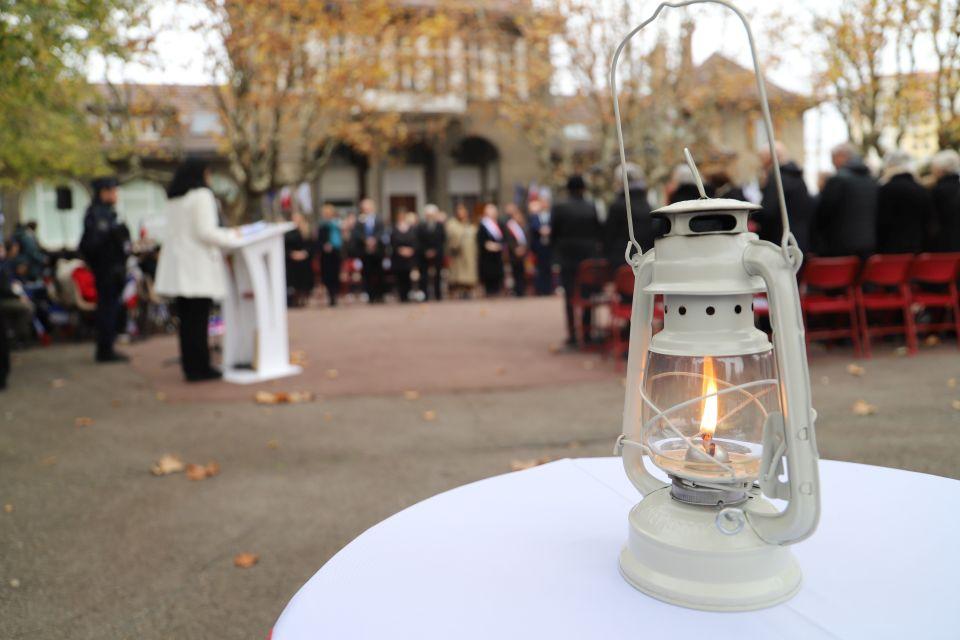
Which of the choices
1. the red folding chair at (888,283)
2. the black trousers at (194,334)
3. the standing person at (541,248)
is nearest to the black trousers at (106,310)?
the black trousers at (194,334)

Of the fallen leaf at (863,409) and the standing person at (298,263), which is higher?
the standing person at (298,263)

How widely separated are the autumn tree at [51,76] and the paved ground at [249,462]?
10.6 ft

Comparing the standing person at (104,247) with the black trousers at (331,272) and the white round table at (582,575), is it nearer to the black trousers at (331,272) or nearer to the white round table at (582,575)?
the black trousers at (331,272)

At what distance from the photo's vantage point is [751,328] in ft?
4.15

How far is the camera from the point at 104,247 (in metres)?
9.72

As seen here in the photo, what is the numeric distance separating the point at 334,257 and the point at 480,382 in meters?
10.7

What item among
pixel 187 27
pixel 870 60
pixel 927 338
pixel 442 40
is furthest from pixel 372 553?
pixel 442 40

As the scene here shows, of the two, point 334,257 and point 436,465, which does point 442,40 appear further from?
point 436,465

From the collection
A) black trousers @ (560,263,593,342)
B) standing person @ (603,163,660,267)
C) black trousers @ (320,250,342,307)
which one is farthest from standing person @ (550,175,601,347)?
black trousers @ (320,250,342,307)

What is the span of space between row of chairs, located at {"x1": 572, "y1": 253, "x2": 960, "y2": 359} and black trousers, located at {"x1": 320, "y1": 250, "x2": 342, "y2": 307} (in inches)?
374

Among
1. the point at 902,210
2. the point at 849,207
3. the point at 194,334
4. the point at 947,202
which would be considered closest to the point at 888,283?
the point at 849,207

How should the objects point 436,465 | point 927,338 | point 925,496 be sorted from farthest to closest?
point 927,338 < point 436,465 < point 925,496

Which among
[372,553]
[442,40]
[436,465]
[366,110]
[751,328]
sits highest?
[442,40]

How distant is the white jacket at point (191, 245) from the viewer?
25.1ft
